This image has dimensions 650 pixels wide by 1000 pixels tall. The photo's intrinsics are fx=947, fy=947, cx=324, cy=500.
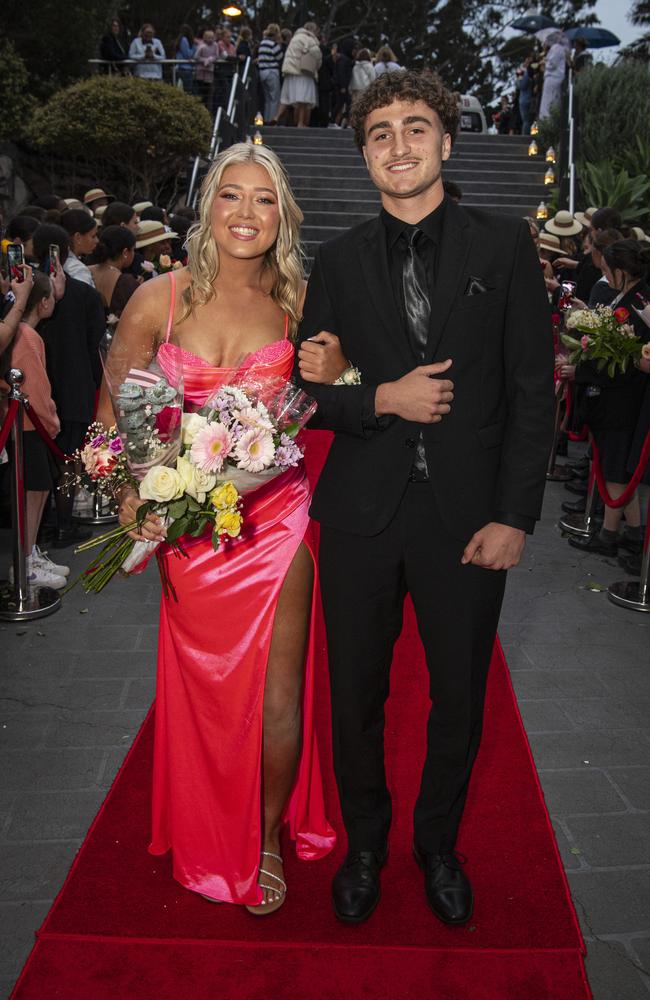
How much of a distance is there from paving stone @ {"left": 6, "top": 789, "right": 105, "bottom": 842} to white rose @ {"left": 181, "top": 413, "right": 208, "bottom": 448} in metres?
1.62

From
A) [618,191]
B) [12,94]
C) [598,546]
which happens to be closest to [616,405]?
[598,546]

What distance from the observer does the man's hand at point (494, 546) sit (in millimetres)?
2578

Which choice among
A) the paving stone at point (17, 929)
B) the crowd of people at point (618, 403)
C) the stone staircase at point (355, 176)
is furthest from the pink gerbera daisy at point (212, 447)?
the stone staircase at point (355, 176)

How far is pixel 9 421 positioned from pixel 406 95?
338 centimetres

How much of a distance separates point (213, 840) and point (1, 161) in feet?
51.5

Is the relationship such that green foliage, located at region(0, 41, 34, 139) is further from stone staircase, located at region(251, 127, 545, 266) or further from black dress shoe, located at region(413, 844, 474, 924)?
black dress shoe, located at region(413, 844, 474, 924)

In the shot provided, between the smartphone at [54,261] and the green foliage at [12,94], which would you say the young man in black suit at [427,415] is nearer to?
the smartphone at [54,261]

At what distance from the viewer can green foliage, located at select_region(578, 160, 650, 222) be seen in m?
13.7

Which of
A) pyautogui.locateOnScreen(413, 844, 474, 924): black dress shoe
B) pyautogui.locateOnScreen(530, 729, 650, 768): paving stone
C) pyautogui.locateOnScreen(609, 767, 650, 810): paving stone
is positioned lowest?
pyautogui.locateOnScreen(530, 729, 650, 768): paving stone

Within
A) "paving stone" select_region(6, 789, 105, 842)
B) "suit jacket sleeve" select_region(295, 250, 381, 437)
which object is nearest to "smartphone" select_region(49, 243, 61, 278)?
"paving stone" select_region(6, 789, 105, 842)

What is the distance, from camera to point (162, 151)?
17109mm

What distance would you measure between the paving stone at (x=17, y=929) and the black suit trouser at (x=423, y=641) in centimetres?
101

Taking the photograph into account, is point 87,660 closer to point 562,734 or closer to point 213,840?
point 213,840

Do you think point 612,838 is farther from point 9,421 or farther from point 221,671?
point 9,421
